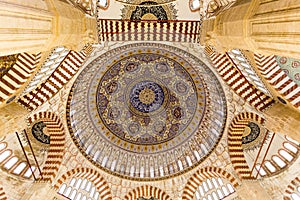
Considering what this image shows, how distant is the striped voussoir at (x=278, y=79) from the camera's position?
6.84 m

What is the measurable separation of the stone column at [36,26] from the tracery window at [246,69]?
4993mm

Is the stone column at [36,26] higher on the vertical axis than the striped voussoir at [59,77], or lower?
higher

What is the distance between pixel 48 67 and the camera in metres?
8.12

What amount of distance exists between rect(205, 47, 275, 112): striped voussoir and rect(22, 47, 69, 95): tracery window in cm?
510

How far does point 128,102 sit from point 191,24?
23.0 feet

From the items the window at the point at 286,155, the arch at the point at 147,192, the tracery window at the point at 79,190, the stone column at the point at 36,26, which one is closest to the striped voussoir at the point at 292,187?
the window at the point at 286,155

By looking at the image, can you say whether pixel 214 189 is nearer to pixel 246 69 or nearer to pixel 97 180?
pixel 97 180

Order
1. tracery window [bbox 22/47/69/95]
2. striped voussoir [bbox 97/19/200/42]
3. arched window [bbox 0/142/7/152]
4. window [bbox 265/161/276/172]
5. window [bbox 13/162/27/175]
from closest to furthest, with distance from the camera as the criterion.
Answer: tracery window [bbox 22/47/69/95] < striped voussoir [bbox 97/19/200/42] < arched window [bbox 0/142/7/152] < window [bbox 13/162/27/175] < window [bbox 265/161/276/172]

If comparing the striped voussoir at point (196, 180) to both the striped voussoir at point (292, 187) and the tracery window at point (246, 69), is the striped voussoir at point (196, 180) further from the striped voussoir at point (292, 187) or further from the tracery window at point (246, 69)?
the tracery window at point (246, 69)

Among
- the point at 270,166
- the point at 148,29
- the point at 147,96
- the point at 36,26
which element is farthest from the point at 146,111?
the point at 36,26

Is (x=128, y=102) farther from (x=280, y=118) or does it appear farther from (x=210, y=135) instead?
(x=280, y=118)

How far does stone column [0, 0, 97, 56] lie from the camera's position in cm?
345

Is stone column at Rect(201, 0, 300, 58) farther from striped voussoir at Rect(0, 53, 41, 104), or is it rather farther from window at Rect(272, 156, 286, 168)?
window at Rect(272, 156, 286, 168)

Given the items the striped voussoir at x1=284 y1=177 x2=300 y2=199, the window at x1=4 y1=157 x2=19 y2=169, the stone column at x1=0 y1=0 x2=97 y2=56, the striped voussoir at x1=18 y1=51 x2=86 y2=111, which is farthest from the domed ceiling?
the stone column at x1=0 y1=0 x2=97 y2=56
